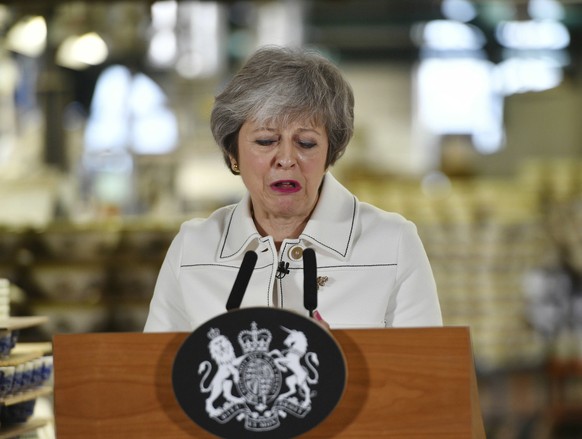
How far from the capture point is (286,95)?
186cm

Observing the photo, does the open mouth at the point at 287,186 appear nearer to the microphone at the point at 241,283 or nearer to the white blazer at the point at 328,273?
the white blazer at the point at 328,273

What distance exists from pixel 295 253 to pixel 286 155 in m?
0.21

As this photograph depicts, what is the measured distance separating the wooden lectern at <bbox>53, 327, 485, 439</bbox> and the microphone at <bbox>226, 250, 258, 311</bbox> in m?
0.17

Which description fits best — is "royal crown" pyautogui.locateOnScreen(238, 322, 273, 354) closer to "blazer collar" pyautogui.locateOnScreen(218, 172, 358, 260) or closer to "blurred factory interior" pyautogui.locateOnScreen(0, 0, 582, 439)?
"blazer collar" pyautogui.locateOnScreen(218, 172, 358, 260)

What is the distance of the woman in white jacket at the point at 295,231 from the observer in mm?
1886

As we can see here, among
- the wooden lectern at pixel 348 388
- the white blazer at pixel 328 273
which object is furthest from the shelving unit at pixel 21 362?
the wooden lectern at pixel 348 388

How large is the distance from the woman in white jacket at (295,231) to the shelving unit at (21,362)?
1.04 ft

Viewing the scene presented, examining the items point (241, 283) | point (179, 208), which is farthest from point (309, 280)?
point (179, 208)

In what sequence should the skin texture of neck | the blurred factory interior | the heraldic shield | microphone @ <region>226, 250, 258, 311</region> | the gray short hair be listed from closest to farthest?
the heraldic shield
microphone @ <region>226, 250, 258, 311</region>
the gray short hair
the skin texture of neck
the blurred factory interior

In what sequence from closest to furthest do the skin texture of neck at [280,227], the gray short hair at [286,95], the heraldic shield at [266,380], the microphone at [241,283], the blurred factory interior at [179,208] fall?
the heraldic shield at [266,380]
the microphone at [241,283]
the gray short hair at [286,95]
the skin texture of neck at [280,227]
the blurred factory interior at [179,208]

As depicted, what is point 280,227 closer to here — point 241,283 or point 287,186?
point 287,186

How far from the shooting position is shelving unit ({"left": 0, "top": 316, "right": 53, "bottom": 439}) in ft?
6.74

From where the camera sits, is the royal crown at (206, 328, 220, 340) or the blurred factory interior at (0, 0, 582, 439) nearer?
the royal crown at (206, 328, 220, 340)

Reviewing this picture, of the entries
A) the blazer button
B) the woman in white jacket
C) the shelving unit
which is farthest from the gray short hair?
the shelving unit
